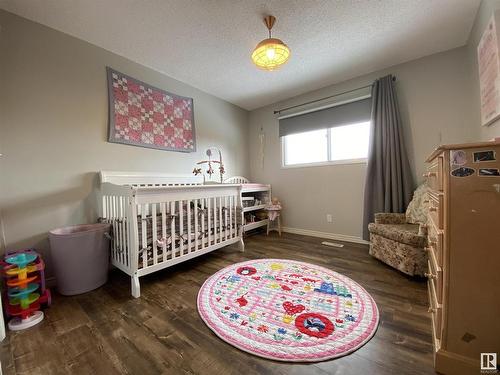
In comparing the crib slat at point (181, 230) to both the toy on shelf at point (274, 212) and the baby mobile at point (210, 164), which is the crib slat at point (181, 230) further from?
the toy on shelf at point (274, 212)

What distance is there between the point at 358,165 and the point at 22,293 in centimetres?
347

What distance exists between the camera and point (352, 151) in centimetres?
285

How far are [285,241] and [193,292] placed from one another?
1.65 meters

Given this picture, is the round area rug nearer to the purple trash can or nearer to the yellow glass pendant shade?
the purple trash can

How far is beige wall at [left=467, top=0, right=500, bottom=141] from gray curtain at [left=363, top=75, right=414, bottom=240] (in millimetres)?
612

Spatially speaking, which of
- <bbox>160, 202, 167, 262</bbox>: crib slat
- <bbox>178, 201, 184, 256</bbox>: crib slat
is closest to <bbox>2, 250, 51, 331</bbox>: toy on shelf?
<bbox>160, 202, 167, 262</bbox>: crib slat

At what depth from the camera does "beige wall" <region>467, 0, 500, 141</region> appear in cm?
147

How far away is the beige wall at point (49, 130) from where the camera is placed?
159 centimetres

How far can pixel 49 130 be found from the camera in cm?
176

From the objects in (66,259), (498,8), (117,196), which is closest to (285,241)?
(117,196)

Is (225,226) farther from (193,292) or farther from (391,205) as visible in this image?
(391,205)

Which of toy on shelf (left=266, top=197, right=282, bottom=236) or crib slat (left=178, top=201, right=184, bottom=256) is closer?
crib slat (left=178, top=201, right=184, bottom=256)

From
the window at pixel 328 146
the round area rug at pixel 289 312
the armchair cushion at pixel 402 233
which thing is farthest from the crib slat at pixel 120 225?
the window at pixel 328 146

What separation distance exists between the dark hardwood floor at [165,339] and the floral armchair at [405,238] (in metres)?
0.15
